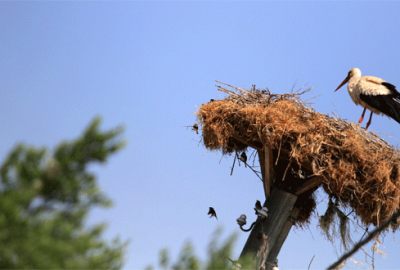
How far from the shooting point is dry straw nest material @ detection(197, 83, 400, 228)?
4008 mm

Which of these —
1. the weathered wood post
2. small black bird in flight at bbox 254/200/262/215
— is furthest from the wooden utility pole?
small black bird in flight at bbox 254/200/262/215

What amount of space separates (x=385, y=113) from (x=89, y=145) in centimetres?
474

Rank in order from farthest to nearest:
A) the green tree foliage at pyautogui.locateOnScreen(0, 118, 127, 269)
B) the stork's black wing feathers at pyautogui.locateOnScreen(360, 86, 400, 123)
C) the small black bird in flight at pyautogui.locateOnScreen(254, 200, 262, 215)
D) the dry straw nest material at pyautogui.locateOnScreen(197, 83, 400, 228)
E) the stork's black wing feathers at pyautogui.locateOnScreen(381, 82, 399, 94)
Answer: the stork's black wing feathers at pyautogui.locateOnScreen(381, 82, 399, 94), the stork's black wing feathers at pyautogui.locateOnScreen(360, 86, 400, 123), the small black bird in flight at pyautogui.locateOnScreen(254, 200, 262, 215), the dry straw nest material at pyautogui.locateOnScreen(197, 83, 400, 228), the green tree foliage at pyautogui.locateOnScreen(0, 118, 127, 269)

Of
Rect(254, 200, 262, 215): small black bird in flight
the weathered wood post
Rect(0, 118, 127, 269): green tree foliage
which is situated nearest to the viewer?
Rect(0, 118, 127, 269): green tree foliage

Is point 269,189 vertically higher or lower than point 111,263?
higher

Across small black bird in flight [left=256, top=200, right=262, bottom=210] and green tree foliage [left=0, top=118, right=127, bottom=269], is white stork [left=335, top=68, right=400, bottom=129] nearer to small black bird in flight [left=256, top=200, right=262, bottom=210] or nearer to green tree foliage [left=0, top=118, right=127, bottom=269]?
small black bird in flight [left=256, top=200, right=262, bottom=210]

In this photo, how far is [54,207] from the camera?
1.26 m

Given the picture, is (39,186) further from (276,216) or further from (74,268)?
(276,216)

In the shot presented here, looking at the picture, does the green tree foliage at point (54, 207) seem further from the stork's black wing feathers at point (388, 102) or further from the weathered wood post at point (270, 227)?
the stork's black wing feathers at point (388, 102)

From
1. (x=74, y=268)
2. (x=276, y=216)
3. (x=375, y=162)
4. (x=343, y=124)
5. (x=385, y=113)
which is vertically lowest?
(x=74, y=268)

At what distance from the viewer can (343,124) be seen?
430 cm

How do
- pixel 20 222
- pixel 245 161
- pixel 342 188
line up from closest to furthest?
pixel 20 222, pixel 342 188, pixel 245 161

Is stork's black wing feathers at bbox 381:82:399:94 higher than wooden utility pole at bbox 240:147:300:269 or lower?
higher

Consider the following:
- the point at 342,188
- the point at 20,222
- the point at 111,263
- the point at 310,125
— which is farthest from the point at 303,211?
the point at 20,222
